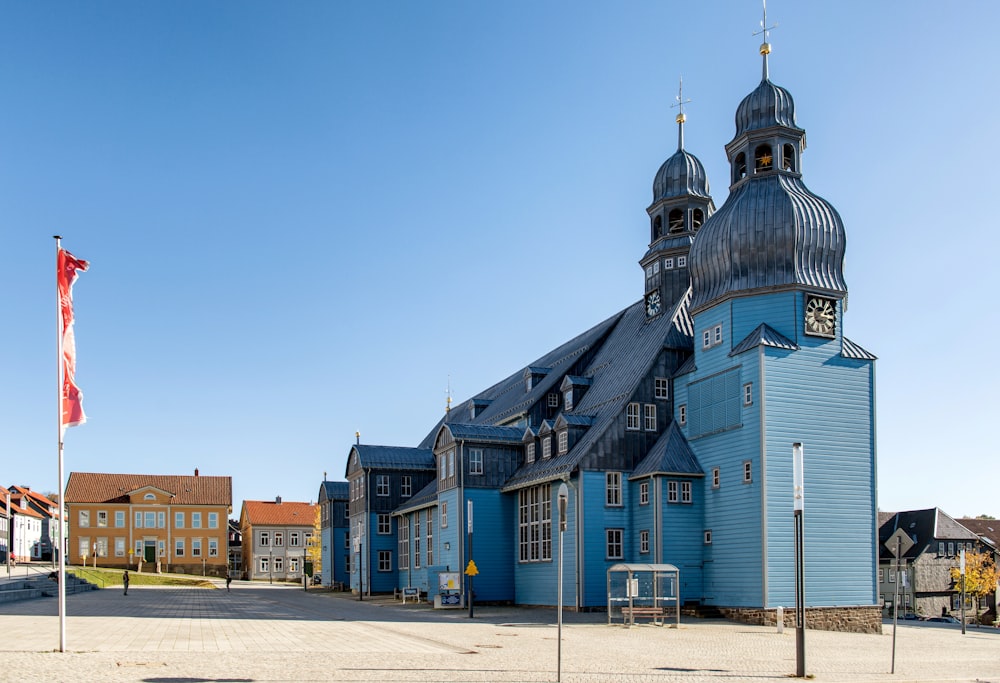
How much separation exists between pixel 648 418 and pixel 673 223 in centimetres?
1363

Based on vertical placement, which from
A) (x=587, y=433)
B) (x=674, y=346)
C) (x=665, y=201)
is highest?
(x=665, y=201)

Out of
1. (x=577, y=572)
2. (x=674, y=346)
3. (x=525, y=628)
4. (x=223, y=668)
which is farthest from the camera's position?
(x=674, y=346)

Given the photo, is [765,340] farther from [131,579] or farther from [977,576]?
[131,579]

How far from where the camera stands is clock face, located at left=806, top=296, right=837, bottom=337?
4056 cm

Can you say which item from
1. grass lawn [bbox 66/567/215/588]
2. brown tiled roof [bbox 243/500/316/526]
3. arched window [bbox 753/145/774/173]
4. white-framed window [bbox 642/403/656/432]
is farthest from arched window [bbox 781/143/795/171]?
brown tiled roof [bbox 243/500/316/526]

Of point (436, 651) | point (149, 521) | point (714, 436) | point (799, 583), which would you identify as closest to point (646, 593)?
point (714, 436)

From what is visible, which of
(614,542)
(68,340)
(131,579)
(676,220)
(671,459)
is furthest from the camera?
(131,579)

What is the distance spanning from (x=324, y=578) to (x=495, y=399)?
70.0 ft

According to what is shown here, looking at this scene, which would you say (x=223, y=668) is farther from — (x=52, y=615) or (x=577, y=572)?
(x=577, y=572)

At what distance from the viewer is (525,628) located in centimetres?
3453

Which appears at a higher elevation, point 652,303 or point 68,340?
point 652,303

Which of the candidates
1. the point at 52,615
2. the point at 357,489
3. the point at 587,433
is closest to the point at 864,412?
the point at 587,433

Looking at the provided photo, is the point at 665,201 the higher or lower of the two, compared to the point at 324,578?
higher

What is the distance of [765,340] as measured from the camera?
1553 inches
